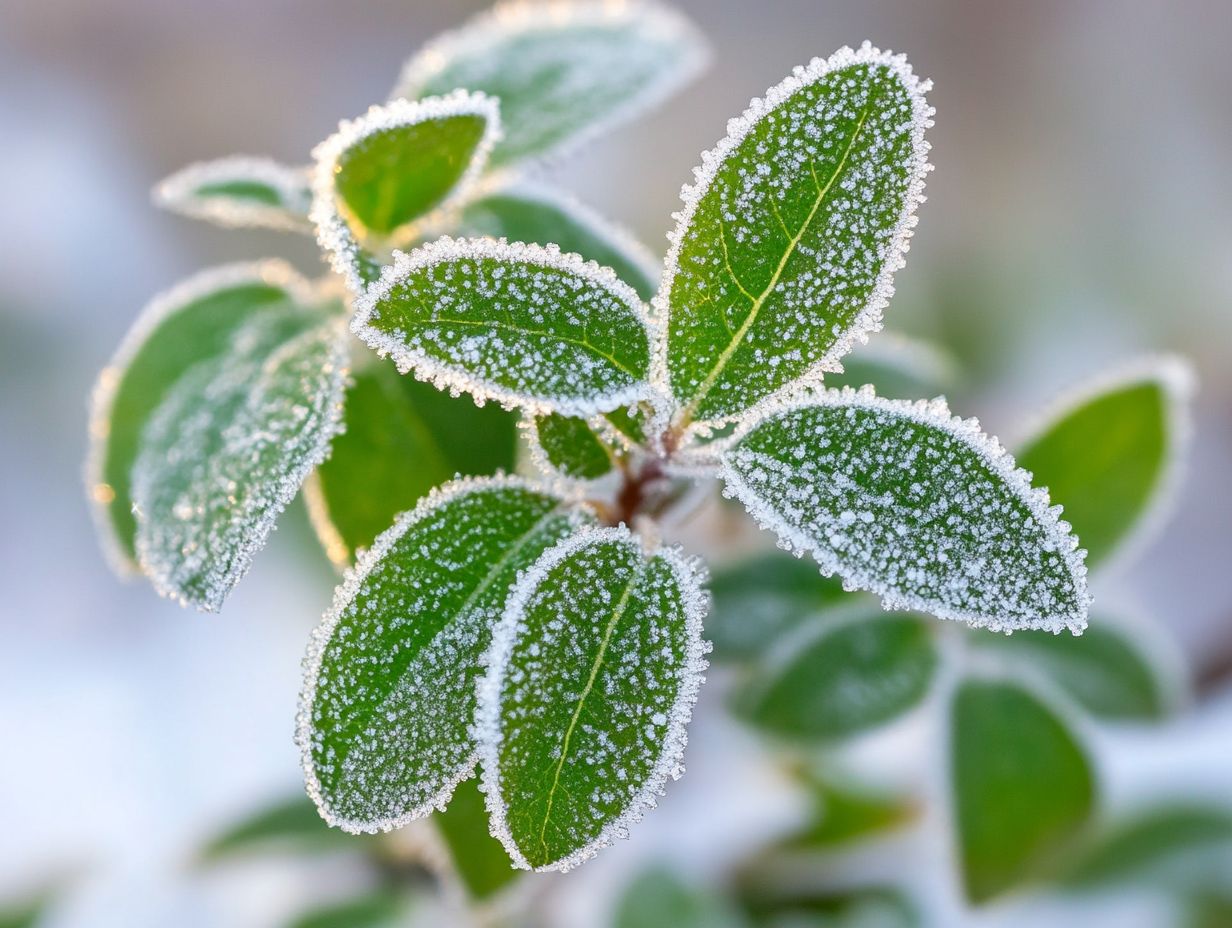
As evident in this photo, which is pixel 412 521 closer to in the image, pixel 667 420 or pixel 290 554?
pixel 667 420

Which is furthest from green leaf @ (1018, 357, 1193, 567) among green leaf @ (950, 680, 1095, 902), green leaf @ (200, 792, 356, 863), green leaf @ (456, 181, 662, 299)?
green leaf @ (200, 792, 356, 863)

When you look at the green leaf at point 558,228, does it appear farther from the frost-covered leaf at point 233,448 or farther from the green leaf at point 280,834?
the green leaf at point 280,834

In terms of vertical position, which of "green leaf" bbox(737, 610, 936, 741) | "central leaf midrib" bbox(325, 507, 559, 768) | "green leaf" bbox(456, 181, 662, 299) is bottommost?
"green leaf" bbox(737, 610, 936, 741)

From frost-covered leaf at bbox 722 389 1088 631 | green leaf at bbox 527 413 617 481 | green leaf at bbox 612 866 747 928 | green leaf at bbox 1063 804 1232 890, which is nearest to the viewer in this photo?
frost-covered leaf at bbox 722 389 1088 631

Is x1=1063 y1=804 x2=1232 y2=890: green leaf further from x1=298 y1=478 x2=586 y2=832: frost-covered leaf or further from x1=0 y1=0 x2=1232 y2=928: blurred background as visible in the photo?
x1=298 y1=478 x2=586 y2=832: frost-covered leaf

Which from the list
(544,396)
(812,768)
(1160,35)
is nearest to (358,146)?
(544,396)

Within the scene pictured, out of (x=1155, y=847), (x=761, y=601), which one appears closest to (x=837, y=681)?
(x=761, y=601)

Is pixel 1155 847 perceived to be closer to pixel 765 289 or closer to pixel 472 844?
pixel 472 844
